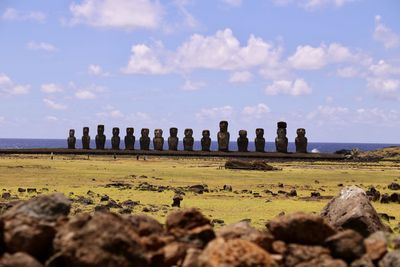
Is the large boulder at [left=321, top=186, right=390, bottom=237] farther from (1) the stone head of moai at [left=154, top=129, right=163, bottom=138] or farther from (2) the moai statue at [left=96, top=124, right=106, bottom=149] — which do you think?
(2) the moai statue at [left=96, top=124, right=106, bottom=149]

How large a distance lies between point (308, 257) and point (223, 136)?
221ft

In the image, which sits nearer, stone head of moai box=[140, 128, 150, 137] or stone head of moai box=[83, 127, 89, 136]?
stone head of moai box=[140, 128, 150, 137]

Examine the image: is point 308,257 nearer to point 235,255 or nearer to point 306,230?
point 306,230

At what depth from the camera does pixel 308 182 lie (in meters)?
37.9

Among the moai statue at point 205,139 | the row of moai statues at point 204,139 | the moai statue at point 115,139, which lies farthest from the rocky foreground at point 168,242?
the moai statue at point 115,139

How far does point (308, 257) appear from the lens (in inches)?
360

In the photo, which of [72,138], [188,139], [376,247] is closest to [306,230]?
[376,247]

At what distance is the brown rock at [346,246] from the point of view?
9.40 metres

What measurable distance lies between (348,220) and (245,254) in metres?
6.14

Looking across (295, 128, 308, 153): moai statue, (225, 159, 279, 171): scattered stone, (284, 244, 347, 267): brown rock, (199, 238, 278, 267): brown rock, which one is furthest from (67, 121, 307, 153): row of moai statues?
(199, 238, 278, 267): brown rock

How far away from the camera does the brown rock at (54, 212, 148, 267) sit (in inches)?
333

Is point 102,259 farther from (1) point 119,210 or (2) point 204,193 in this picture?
(2) point 204,193

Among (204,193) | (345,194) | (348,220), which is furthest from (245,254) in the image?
(204,193)

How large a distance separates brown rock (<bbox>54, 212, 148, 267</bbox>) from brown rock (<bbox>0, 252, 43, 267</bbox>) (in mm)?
356
